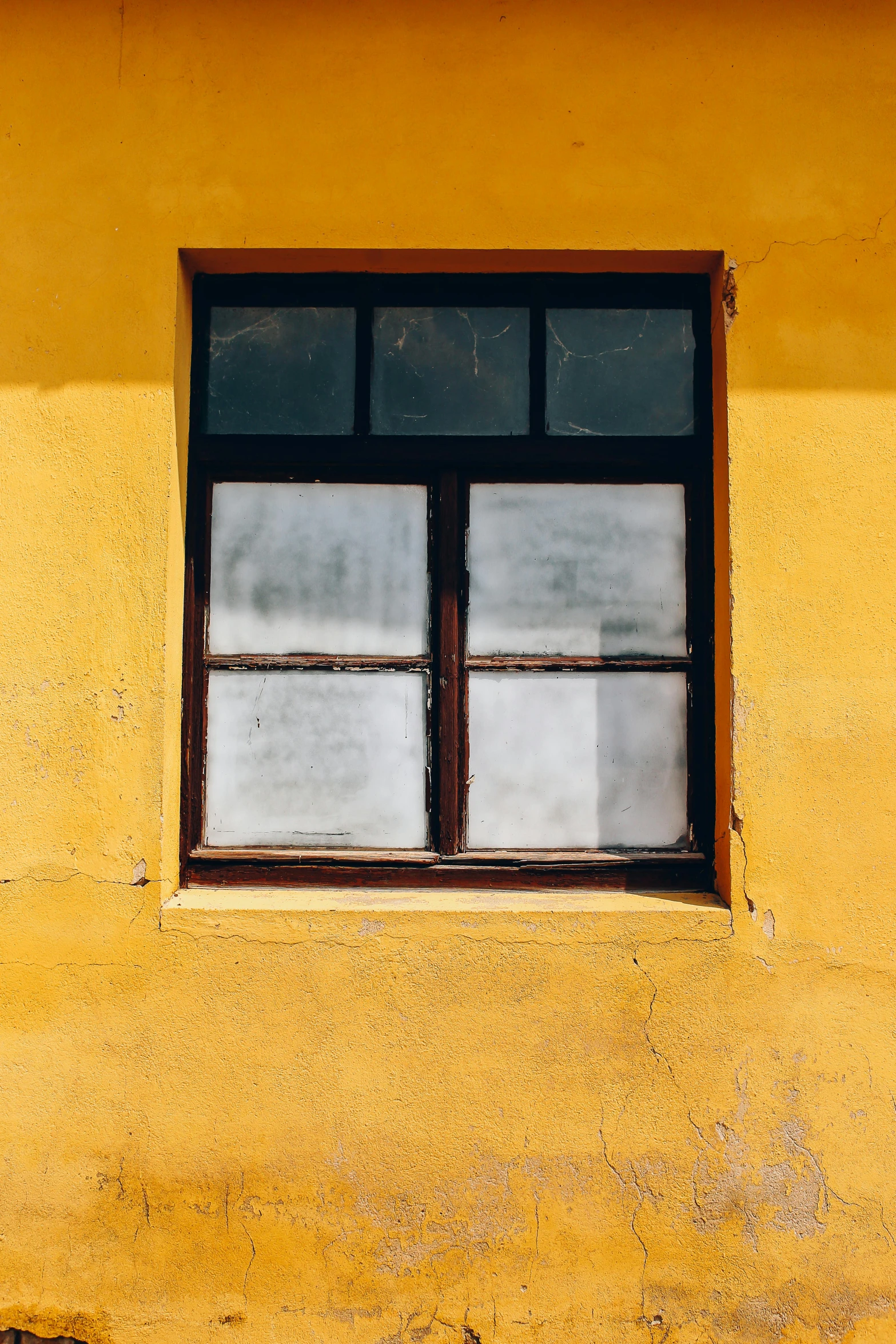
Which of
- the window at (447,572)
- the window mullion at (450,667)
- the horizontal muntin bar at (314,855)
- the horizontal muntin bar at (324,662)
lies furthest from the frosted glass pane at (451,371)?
the horizontal muntin bar at (314,855)

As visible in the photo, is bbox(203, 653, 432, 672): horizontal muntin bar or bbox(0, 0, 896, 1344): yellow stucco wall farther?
bbox(203, 653, 432, 672): horizontal muntin bar

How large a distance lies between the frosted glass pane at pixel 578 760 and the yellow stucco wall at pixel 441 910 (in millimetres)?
177

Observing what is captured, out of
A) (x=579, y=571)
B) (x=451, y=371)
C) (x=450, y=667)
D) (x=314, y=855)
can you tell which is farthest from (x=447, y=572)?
(x=314, y=855)

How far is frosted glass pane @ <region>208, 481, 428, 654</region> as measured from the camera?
86.9 inches

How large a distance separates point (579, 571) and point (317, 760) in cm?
89

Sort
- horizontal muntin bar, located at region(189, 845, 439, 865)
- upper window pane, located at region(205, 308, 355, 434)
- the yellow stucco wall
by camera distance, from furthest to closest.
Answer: upper window pane, located at region(205, 308, 355, 434), horizontal muntin bar, located at region(189, 845, 439, 865), the yellow stucco wall

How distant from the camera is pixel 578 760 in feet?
7.14

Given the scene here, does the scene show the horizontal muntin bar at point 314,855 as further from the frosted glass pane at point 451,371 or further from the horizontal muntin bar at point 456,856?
the frosted glass pane at point 451,371

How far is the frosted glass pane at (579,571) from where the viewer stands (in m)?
2.20

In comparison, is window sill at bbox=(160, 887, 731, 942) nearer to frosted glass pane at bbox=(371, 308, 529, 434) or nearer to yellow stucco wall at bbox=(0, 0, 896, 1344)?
yellow stucco wall at bbox=(0, 0, 896, 1344)

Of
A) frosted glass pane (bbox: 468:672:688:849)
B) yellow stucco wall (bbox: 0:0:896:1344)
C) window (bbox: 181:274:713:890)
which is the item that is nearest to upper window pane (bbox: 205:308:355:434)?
window (bbox: 181:274:713:890)

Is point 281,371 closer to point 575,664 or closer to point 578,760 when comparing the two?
point 575,664

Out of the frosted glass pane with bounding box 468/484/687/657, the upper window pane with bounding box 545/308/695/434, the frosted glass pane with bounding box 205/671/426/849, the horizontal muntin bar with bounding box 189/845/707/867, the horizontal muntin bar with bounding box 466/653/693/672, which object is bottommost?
the horizontal muntin bar with bounding box 189/845/707/867

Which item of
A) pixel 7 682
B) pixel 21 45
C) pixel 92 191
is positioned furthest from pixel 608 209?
pixel 7 682
